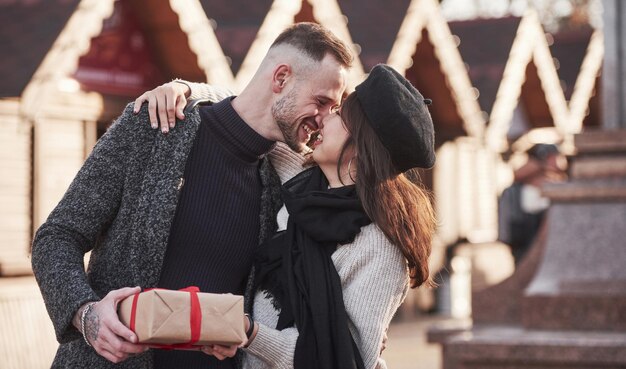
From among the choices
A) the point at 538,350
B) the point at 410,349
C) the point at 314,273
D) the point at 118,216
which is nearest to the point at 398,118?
the point at 314,273

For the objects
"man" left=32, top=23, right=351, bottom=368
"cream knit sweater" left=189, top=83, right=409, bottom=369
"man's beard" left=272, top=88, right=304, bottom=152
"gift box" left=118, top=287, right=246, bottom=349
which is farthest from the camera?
"man's beard" left=272, top=88, right=304, bottom=152

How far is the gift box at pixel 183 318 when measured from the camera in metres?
2.71

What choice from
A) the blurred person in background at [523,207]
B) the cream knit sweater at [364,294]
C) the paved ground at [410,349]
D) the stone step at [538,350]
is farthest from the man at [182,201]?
the blurred person in background at [523,207]

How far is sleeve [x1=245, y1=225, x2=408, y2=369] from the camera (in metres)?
3.22

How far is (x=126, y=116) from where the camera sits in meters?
3.37

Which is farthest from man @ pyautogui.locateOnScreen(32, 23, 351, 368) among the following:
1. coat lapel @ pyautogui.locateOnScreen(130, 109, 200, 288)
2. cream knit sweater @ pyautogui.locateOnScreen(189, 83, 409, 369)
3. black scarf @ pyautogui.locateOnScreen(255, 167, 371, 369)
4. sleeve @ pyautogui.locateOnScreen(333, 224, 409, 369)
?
sleeve @ pyautogui.locateOnScreen(333, 224, 409, 369)

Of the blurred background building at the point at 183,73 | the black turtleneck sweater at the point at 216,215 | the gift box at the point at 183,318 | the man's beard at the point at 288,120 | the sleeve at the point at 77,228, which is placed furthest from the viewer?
the blurred background building at the point at 183,73

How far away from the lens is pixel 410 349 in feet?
42.3

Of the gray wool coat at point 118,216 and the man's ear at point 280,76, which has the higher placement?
the man's ear at point 280,76

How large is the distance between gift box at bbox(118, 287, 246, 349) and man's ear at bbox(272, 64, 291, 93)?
0.96 meters

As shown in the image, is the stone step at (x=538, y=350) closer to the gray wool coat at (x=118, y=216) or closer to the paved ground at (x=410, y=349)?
the paved ground at (x=410, y=349)

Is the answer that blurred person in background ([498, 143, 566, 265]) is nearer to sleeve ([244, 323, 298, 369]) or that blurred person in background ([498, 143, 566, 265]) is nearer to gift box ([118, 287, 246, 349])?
sleeve ([244, 323, 298, 369])

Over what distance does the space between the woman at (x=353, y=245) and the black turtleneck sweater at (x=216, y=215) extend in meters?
0.10

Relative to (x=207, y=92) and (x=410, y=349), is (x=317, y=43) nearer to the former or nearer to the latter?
(x=207, y=92)
